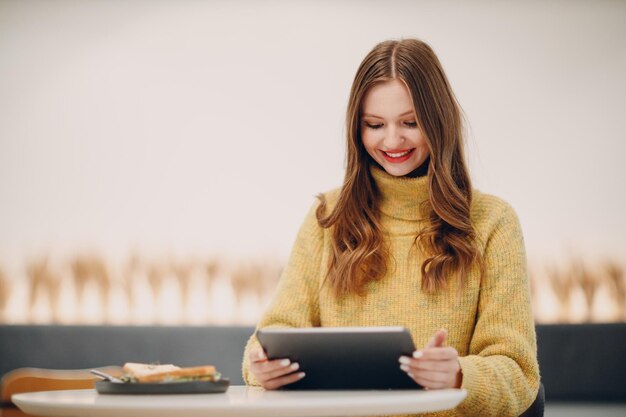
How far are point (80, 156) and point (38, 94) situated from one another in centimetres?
37

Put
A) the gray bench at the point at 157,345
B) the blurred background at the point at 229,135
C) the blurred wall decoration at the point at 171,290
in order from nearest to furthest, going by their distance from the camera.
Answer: the gray bench at the point at 157,345, the blurred wall decoration at the point at 171,290, the blurred background at the point at 229,135

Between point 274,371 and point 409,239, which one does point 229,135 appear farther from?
point 274,371

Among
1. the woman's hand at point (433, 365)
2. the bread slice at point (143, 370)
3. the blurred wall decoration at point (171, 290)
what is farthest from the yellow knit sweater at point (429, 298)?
the blurred wall decoration at point (171, 290)

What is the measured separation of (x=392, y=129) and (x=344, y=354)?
0.69 meters

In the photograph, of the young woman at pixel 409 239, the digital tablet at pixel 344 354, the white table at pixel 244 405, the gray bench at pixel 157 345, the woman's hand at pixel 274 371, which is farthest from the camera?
the gray bench at pixel 157 345

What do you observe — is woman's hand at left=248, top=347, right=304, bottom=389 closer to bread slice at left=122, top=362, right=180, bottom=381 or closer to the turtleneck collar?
bread slice at left=122, top=362, right=180, bottom=381

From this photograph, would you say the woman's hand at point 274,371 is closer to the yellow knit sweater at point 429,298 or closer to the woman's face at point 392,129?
the yellow knit sweater at point 429,298

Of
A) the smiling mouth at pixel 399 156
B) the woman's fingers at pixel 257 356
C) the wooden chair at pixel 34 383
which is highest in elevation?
the smiling mouth at pixel 399 156

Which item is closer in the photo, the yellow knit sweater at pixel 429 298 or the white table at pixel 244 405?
the white table at pixel 244 405

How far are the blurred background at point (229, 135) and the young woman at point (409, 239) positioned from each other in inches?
71.9

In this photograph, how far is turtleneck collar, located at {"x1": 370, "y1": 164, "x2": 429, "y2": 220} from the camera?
2.03 meters

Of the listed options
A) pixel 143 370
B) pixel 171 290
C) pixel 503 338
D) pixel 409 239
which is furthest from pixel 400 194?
pixel 171 290

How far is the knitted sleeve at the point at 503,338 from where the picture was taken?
1582 millimetres

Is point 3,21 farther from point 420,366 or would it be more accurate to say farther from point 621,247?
point 420,366
